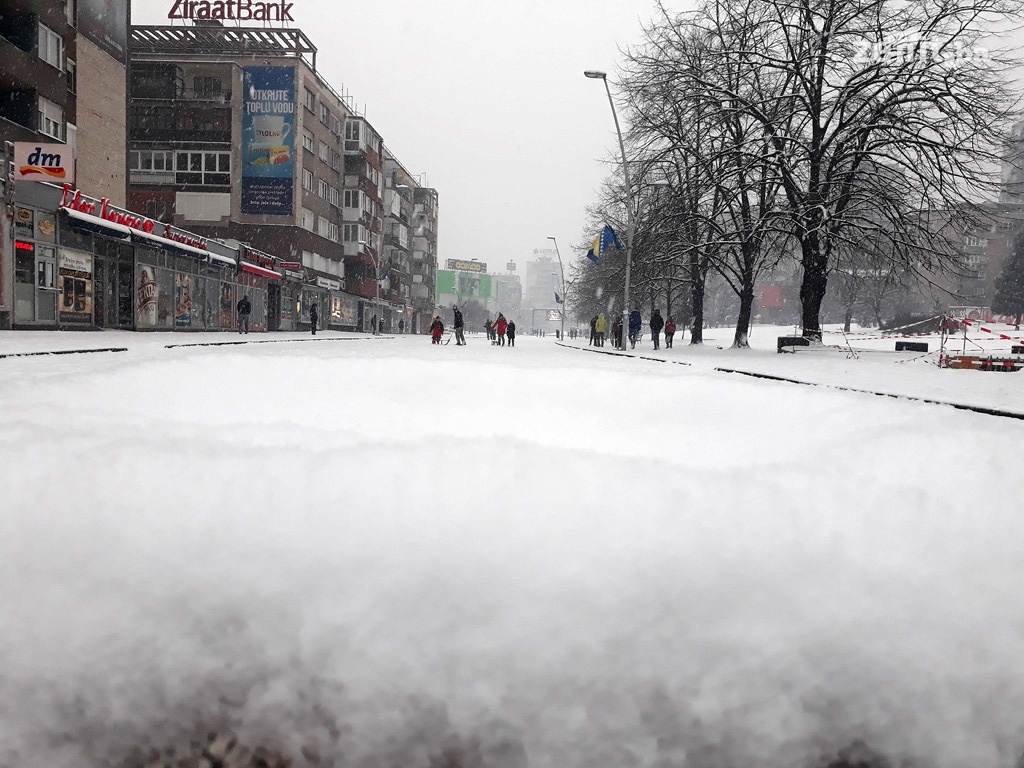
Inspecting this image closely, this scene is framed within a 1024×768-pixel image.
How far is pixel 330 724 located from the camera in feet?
5.24

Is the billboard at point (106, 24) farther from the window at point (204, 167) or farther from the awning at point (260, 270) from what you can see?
the window at point (204, 167)

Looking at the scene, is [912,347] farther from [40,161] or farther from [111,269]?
[111,269]

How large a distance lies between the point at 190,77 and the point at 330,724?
49283 mm

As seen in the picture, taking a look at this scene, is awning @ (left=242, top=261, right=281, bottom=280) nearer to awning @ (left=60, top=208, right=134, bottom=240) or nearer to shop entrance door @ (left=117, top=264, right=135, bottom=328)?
shop entrance door @ (left=117, top=264, right=135, bottom=328)

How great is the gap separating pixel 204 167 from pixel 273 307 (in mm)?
8784

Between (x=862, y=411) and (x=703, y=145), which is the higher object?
(x=703, y=145)

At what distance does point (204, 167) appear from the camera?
4388 cm

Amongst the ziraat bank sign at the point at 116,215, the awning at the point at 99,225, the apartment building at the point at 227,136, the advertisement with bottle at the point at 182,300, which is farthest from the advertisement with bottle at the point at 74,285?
the apartment building at the point at 227,136

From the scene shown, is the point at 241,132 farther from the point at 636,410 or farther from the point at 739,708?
the point at 739,708

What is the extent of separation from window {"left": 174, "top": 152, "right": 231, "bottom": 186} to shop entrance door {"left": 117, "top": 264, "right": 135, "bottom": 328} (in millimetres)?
17698

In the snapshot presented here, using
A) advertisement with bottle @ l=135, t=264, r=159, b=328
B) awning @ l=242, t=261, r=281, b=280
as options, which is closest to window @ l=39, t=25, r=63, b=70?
advertisement with bottle @ l=135, t=264, r=159, b=328

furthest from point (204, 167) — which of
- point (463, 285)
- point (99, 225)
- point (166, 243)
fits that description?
point (463, 285)

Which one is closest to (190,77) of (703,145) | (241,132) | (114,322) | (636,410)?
(241,132)

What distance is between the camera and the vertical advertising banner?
142 feet
